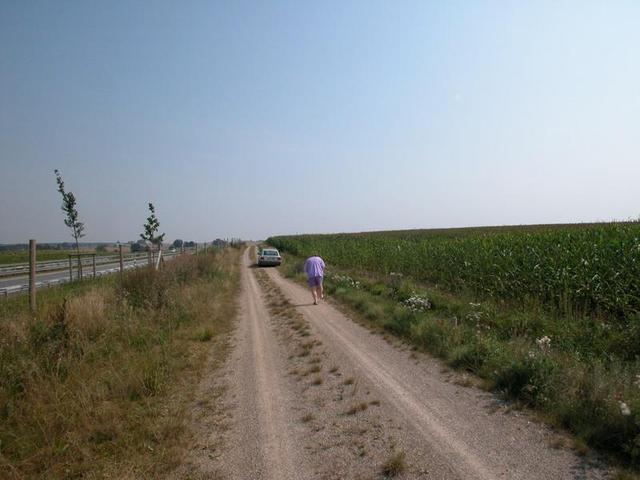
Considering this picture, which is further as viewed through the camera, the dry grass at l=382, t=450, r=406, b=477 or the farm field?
the farm field

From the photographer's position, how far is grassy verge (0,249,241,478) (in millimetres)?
3652

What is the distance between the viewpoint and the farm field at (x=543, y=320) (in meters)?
4.33

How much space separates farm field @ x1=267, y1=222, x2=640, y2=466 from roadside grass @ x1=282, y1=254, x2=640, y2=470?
0.02m

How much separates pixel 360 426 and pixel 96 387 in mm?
3658

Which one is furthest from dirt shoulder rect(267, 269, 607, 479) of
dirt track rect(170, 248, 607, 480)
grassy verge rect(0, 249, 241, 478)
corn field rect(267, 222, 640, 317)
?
corn field rect(267, 222, 640, 317)

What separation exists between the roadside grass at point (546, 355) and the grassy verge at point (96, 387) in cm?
427

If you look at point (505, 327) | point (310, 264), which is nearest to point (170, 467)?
point (505, 327)

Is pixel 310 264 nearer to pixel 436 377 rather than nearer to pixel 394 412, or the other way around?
pixel 436 377

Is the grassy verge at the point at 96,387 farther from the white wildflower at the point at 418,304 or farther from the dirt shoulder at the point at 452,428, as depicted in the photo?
the white wildflower at the point at 418,304

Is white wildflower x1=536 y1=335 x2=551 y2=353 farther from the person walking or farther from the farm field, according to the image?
the person walking

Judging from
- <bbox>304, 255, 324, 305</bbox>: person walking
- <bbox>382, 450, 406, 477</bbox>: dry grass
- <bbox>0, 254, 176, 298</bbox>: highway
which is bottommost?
<bbox>382, 450, 406, 477</bbox>: dry grass

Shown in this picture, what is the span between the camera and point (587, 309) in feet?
29.3

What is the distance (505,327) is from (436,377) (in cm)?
323

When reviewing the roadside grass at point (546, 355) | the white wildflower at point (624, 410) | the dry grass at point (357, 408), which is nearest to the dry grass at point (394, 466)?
the dry grass at point (357, 408)
